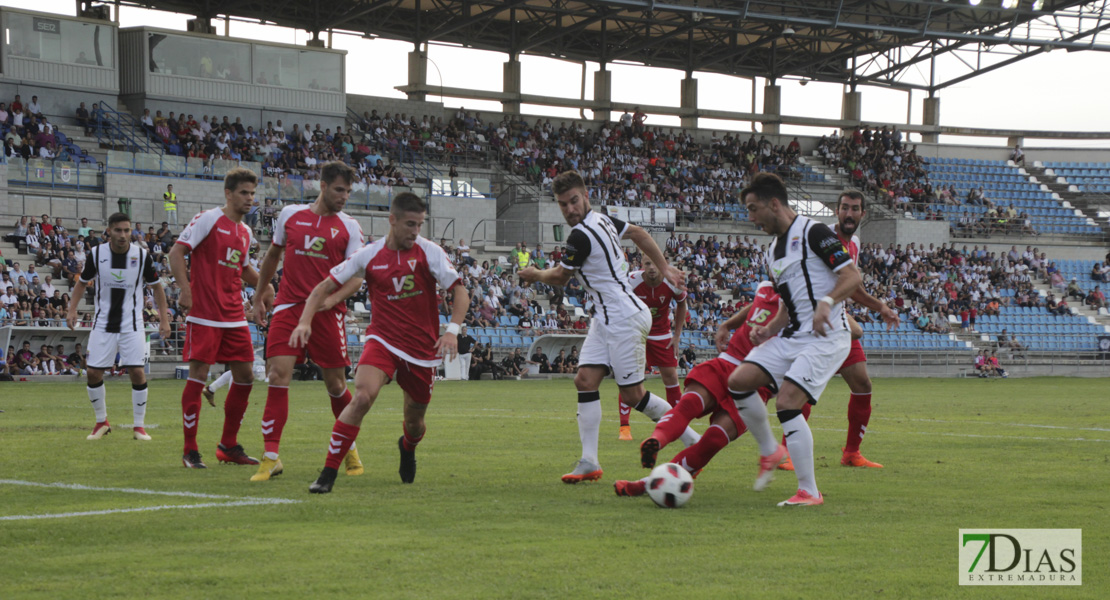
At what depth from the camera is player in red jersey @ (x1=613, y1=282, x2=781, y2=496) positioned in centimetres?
813

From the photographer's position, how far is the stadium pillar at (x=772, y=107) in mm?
59000

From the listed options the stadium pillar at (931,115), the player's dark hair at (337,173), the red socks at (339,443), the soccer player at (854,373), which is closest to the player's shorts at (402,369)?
the red socks at (339,443)

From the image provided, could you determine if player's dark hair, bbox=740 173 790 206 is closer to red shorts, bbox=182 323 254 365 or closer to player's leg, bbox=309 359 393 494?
player's leg, bbox=309 359 393 494

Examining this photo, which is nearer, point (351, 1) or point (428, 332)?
point (428, 332)

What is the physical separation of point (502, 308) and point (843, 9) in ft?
75.4

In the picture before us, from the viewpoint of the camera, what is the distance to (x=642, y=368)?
929 cm

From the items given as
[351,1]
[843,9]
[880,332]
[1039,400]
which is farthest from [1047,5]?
[1039,400]

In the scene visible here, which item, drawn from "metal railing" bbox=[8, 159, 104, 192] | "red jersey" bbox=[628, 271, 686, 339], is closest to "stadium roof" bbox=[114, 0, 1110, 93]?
"metal railing" bbox=[8, 159, 104, 192]

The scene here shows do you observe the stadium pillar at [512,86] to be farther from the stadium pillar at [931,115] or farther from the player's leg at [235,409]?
the player's leg at [235,409]

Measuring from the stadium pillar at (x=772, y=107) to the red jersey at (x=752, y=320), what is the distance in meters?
50.8

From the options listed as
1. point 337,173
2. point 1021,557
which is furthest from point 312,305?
point 1021,557

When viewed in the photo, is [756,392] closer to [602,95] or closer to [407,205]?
[407,205]

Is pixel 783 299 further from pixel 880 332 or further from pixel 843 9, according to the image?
pixel 843 9

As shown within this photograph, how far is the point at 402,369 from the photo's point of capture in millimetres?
8547
